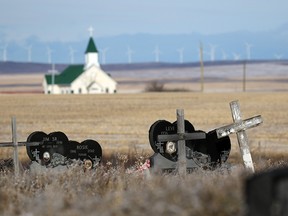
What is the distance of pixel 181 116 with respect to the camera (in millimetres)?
13383

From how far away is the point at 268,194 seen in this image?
4.16 metres

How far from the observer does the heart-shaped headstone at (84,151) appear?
49.2ft

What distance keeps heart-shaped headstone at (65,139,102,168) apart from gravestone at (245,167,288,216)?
1077 cm

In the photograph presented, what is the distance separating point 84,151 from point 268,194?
36.6ft

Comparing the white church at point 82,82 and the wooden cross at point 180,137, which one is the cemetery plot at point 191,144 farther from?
the white church at point 82,82

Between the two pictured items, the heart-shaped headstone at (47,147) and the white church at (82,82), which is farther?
the white church at (82,82)

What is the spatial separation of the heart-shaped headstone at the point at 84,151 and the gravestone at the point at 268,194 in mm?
10769

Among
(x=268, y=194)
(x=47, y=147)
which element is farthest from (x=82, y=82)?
(x=268, y=194)

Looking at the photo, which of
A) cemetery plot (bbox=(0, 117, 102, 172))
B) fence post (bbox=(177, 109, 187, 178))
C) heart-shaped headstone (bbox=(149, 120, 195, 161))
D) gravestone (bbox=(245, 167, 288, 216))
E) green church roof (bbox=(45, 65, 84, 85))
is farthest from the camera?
green church roof (bbox=(45, 65, 84, 85))

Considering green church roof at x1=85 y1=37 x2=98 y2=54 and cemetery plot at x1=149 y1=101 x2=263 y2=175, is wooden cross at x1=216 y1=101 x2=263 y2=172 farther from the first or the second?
green church roof at x1=85 y1=37 x2=98 y2=54

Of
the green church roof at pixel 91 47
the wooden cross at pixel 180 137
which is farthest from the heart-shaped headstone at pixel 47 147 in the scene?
the green church roof at pixel 91 47

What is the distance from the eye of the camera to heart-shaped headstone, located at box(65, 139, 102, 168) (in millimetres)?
14984

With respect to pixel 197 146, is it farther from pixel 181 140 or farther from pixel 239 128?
pixel 239 128

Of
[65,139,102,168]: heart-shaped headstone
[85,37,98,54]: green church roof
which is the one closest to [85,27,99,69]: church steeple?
[85,37,98,54]: green church roof
